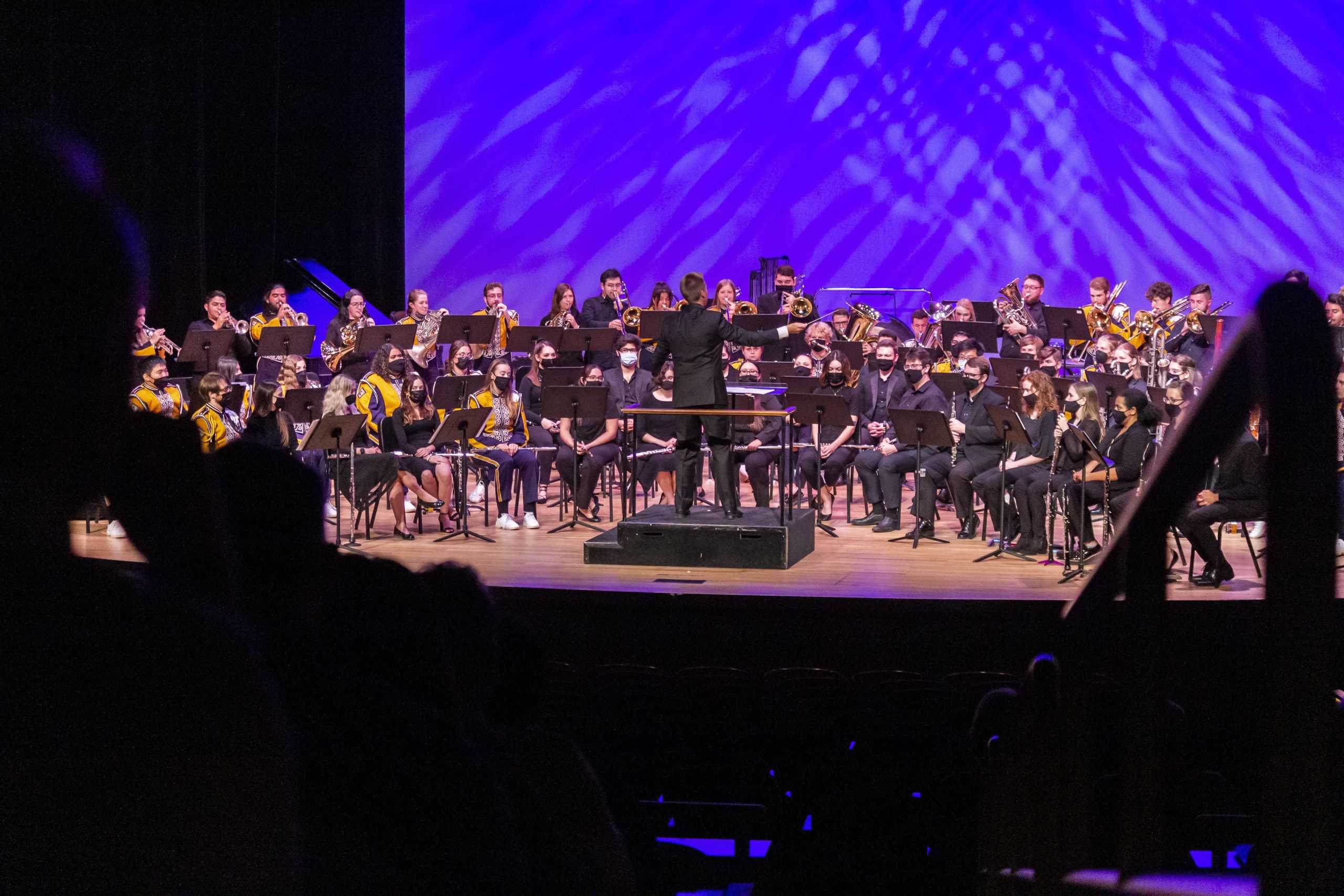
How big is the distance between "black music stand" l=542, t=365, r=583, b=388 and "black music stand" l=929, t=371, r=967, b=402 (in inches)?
107

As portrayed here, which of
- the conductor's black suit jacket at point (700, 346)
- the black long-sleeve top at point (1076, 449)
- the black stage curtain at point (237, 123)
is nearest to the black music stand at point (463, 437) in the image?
the conductor's black suit jacket at point (700, 346)

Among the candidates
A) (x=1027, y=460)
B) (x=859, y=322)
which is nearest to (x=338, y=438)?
(x=1027, y=460)

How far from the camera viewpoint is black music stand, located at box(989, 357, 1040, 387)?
8.98 metres

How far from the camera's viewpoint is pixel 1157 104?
13695 mm

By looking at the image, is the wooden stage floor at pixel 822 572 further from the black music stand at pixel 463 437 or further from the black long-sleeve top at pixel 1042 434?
the black long-sleeve top at pixel 1042 434

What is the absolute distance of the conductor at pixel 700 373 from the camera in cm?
757

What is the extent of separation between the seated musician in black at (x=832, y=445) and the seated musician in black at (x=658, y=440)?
1080mm

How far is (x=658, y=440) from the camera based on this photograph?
9.66 meters

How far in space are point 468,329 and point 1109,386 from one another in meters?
5.19

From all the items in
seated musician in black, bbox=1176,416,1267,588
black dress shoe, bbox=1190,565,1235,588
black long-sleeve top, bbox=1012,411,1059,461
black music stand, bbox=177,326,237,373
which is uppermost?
black music stand, bbox=177,326,237,373

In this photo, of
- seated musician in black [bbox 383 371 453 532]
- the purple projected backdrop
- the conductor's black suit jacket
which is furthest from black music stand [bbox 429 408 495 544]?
the purple projected backdrop

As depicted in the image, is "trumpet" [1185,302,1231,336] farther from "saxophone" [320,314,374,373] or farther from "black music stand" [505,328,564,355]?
"saxophone" [320,314,374,373]

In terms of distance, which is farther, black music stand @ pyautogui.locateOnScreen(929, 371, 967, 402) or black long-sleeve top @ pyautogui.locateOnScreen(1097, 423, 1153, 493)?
black music stand @ pyautogui.locateOnScreen(929, 371, 967, 402)

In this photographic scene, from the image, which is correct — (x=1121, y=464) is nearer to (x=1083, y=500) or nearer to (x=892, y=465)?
(x=1083, y=500)
